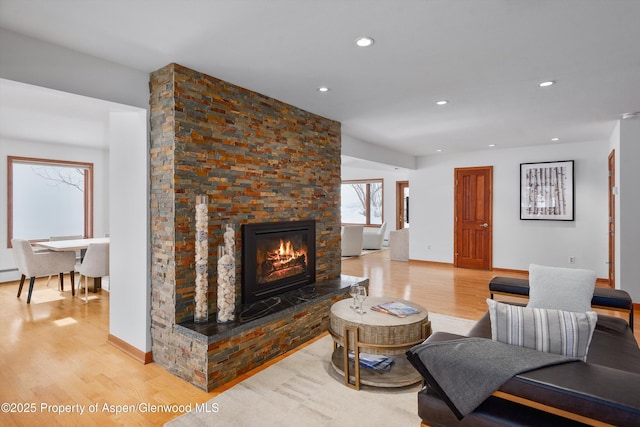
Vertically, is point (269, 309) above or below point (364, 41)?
below

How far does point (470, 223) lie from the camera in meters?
7.28

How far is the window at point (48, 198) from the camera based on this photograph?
19.5ft

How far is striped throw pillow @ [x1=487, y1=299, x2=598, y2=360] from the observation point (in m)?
1.59

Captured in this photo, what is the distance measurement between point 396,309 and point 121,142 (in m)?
2.80

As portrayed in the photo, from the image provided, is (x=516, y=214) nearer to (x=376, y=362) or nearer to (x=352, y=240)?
(x=352, y=240)

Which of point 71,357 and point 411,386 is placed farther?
point 71,357

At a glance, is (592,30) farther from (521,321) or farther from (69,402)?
(69,402)

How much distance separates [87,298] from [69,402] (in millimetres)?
2746

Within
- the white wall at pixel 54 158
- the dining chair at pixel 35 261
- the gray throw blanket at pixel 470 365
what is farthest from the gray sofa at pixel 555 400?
the white wall at pixel 54 158

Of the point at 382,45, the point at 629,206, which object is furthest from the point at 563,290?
the point at 629,206

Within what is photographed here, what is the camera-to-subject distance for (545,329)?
1.61 meters

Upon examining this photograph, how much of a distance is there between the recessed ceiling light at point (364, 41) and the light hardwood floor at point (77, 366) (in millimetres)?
2626

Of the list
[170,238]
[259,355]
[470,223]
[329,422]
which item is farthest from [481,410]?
[470,223]

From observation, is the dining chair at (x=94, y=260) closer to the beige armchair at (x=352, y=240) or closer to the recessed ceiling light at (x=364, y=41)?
the recessed ceiling light at (x=364, y=41)
